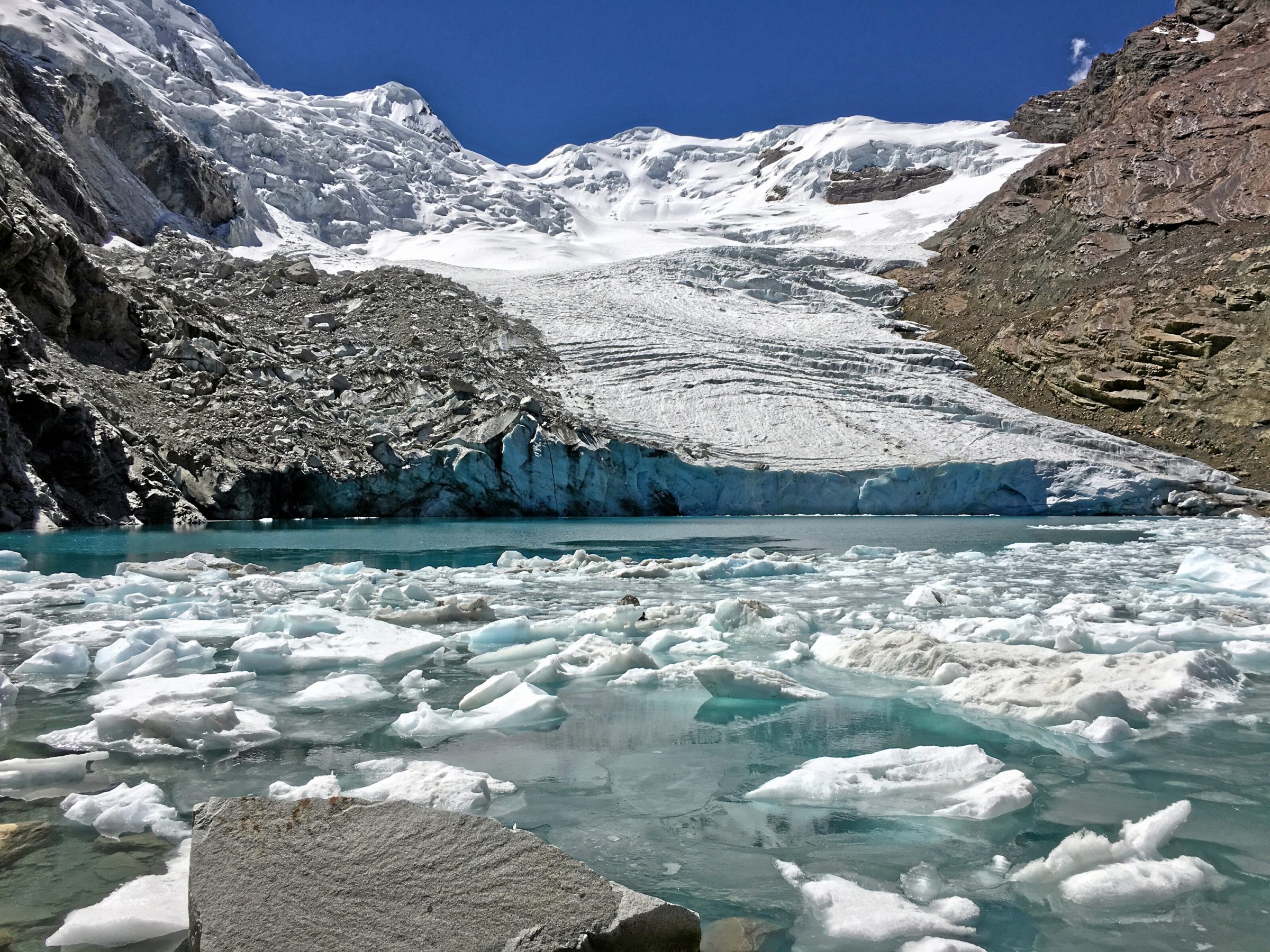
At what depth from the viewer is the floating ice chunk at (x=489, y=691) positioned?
326 cm

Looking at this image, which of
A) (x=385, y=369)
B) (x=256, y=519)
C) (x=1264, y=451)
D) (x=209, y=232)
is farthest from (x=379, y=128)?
(x=1264, y=451)

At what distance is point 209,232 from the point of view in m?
40.1

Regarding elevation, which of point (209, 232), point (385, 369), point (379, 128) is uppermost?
point (379, 128)

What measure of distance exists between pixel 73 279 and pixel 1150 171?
4203 cm

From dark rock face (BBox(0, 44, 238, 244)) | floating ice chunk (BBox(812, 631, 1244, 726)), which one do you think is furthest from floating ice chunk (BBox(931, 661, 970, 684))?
dark rock face (BBox(0, 44, 238, 244))

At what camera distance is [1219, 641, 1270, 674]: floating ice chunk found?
Result: 407 centimetres

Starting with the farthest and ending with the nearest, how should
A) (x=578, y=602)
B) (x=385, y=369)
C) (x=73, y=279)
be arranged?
(x=385, y=369)
(x=73, y=279)
(x=578, y=602)

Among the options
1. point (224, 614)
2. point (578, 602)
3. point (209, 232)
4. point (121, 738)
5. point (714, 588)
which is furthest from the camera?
point (209, 232)

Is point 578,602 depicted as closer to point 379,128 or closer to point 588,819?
point 588,819

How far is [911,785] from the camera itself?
7.80ft

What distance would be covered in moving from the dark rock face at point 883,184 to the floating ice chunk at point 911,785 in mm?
73484

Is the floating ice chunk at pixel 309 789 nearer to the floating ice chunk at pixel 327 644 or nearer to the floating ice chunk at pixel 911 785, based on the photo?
the floating ice chunk at pixel 911 785

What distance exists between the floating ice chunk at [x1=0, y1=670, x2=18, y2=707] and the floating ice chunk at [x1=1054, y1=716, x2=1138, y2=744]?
13.2ft

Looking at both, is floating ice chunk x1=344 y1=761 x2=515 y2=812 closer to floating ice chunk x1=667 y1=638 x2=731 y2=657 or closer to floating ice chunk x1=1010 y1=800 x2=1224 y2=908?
floating ice chunk x1=1010 y1=800 x2=1224 y2=908
